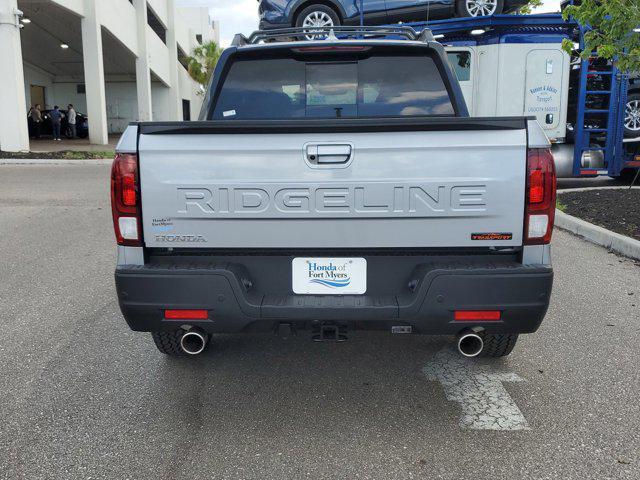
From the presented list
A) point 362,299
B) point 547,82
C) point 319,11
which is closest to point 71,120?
point 319,11

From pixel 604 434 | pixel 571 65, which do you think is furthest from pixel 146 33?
pixel 604 434

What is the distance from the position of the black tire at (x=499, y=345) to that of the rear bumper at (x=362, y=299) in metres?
0.77

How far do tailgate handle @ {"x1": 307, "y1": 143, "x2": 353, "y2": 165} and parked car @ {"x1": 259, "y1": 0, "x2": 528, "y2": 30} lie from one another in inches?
359

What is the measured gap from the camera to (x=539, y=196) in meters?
3.01

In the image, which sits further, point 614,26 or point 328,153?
point 614,26

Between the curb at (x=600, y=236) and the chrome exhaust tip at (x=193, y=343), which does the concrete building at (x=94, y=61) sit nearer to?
the curb at (x=600, y=236)

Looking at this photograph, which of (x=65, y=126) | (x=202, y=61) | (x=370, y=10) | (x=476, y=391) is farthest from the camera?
(x=202, y=61)

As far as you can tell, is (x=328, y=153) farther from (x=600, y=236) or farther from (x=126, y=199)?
(x=600, y=236)

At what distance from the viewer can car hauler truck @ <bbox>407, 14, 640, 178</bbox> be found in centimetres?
1086

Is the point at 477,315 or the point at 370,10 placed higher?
the point at 370,10

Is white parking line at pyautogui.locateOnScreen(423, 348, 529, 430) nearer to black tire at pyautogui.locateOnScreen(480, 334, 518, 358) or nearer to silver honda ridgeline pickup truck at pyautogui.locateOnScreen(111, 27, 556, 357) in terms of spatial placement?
black tire at pyautogui.locateOnScreen(480, 334, 518, 358)

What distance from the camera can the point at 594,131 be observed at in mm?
11641

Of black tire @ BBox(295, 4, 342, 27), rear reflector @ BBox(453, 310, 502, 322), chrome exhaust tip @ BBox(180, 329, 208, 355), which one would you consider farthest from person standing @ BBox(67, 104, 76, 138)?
rear reflector @ BBox(453, 310, 502, 322)

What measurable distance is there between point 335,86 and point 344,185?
1312 mm
